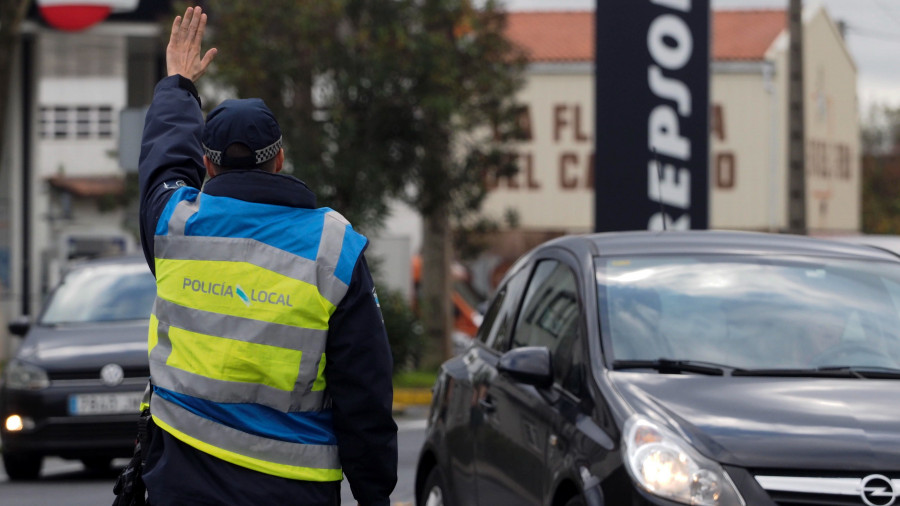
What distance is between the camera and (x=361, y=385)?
3750 mm

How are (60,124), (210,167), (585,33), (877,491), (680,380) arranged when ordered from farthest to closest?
(585,33)
(60,124)
(680,380)
(877,491)
(210,167)

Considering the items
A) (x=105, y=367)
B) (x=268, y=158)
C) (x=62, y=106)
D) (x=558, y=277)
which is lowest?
(x=105, y=367)

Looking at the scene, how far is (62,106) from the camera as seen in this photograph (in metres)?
31.4

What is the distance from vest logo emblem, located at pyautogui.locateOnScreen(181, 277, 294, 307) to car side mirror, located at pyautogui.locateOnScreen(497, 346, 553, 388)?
184 cm

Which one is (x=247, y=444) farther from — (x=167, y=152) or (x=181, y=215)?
(x=167, y=152)

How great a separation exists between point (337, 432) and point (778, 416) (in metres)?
1.56

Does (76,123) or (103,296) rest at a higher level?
(76,123)

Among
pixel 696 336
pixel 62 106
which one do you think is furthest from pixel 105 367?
pixel 62 106

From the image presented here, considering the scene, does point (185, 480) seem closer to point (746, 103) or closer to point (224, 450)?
point (224, 450)

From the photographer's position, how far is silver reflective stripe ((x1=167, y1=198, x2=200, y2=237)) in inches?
152

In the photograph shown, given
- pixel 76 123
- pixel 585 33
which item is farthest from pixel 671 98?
pixel 585 33

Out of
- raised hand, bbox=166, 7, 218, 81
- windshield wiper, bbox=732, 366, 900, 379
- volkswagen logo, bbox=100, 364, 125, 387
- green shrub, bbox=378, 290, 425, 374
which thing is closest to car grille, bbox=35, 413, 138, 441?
volkswagen logo, bbox=100, 364, 125, 387

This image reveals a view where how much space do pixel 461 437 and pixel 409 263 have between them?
21.6 m

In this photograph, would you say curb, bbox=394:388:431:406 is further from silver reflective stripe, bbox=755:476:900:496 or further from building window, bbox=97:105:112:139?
silver reflective stripe, bbox=755:476:900:496
